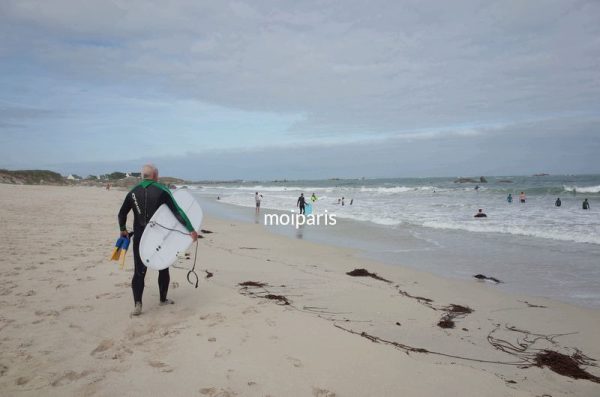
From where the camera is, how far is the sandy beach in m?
3.19

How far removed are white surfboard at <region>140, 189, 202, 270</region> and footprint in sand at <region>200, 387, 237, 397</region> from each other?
2.07 metres

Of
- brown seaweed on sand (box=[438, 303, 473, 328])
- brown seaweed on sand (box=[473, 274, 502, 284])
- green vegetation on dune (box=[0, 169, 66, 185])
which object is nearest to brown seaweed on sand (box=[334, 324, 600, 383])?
brown seaweed on sand (box=[438, 303, 473, 328])

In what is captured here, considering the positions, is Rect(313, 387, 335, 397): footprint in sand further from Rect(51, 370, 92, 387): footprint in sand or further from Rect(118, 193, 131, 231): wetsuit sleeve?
Rect(118, 193, 131, 231): wetsuit sleeve

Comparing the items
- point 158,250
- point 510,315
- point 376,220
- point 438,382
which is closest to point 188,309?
point 158,250

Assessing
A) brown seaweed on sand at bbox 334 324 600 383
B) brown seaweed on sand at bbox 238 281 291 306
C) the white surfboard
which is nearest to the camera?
brown seaweed on sand at bbox 334 324 600 383

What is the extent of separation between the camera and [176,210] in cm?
490

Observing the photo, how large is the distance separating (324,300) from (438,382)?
2.53m

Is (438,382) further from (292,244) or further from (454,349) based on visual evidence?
(292,244)

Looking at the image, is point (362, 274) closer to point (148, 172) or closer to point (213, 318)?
point (213, 318)

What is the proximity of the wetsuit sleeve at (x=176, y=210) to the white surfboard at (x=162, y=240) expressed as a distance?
0.06 meters

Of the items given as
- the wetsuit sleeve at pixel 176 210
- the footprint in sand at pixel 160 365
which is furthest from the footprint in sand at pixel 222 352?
the wetsuit sleeve at pixel 176 210

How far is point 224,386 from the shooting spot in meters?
3.09

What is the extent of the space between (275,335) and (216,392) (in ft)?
4.06

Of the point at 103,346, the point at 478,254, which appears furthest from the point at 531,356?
the point at 478,254
